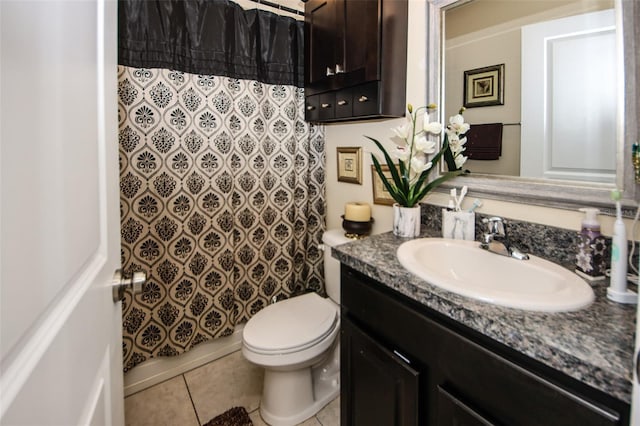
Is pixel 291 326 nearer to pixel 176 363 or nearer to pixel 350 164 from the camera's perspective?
pixel 176 363

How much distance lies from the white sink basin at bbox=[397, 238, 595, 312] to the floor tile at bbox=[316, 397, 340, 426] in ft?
3.16

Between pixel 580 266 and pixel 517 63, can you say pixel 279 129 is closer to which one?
pixel 517 63

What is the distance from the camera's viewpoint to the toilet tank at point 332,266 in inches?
66.9

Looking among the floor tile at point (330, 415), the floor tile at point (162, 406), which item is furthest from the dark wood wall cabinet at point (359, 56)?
the floor tile at point (162, 406)

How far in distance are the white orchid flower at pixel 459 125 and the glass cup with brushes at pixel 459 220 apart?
23 cm

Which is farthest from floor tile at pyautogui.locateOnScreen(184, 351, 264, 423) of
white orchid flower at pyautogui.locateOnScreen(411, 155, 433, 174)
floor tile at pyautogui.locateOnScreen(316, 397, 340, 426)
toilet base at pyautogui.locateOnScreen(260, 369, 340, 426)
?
white orchid flower at pyautogui.locateOnScreen(411, 155, 433, 174)

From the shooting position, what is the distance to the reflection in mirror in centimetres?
92

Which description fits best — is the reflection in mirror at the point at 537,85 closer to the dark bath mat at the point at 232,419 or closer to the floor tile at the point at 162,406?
the dark bath mat at the point at 232,419

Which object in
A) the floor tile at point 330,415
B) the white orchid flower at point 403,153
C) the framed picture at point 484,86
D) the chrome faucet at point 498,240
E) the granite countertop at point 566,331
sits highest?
the framed picture at point 484,86

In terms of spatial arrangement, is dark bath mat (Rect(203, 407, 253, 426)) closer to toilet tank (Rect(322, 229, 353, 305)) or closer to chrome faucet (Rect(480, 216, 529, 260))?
toilet tank (Rect(322, 229, 353, 305))

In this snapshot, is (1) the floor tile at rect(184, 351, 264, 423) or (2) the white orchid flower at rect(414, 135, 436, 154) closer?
(2) the white orchid flower at rect(414, 135, 436, 154)

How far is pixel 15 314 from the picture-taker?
288 mm

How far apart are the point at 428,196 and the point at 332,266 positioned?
64 centimetres

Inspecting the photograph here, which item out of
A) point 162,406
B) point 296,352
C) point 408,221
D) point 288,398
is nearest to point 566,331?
point 408,221
